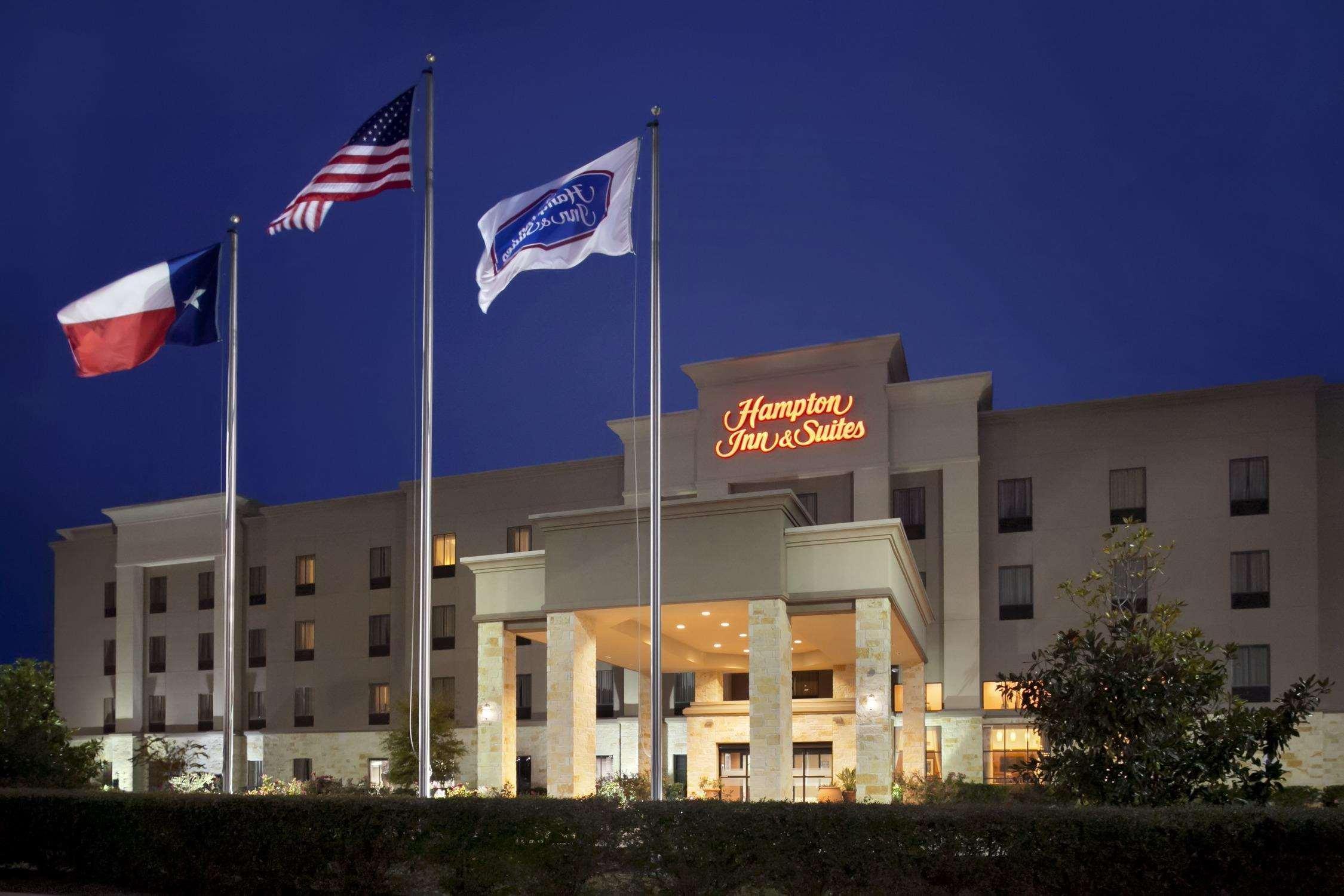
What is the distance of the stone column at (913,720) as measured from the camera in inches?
1448

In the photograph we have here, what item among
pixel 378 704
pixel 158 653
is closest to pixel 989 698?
pixel 378 704

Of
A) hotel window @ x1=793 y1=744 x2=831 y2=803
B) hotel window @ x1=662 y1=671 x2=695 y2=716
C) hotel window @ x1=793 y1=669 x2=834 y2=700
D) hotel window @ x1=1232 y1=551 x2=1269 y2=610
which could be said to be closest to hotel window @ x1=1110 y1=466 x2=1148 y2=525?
hotel window @ x1=1232 y1=551 x2=1269 y2=610

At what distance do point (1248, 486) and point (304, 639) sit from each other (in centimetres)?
3991

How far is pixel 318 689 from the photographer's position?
5447 centimetres

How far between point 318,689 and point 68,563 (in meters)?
19.0

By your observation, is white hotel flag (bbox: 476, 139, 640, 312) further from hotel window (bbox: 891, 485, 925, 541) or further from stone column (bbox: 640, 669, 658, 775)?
hotel window (bbox: 891, 485, 925, 541)

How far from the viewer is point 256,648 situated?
188 feet

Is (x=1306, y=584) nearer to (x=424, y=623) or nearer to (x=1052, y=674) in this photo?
(x=1052, y=674)

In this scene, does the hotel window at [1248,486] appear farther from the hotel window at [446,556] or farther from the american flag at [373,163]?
the american flag at [373,163]

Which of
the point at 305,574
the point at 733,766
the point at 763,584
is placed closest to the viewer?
the point at 763,584

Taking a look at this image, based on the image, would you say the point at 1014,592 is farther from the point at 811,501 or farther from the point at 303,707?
the point at 303,707

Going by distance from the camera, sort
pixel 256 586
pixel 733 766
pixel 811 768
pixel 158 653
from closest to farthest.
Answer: pixel 811 768, pixel 733 766, pixel 256 586, pixel 158 653

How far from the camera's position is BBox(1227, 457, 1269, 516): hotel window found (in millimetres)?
40312

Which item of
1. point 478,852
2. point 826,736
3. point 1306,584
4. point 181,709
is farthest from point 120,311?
point 181,709
